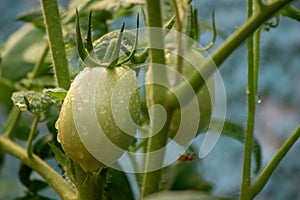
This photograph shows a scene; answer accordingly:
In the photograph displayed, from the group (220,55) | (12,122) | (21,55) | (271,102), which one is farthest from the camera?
(271,102)

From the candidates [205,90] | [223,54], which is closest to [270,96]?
[205,90]

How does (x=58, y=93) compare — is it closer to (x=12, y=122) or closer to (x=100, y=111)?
(x=100, y=111)

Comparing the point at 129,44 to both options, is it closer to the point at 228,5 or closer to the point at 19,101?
the point at 19,101

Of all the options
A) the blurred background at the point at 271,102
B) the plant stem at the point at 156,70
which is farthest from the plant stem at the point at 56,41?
the blurred background at the point at 271,102

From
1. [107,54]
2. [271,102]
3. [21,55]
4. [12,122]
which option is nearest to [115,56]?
[107,54]

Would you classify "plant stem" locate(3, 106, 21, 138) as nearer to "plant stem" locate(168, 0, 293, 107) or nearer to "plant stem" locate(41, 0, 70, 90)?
"plant stem" locate(41, 0, 70, 90)

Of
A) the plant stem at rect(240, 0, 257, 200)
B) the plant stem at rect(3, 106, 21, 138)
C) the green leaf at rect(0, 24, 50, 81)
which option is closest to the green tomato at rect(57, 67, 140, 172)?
the plant stem at rect(240, 0, 257, 200)

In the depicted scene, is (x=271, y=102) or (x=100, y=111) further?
(x=271, y=102)
